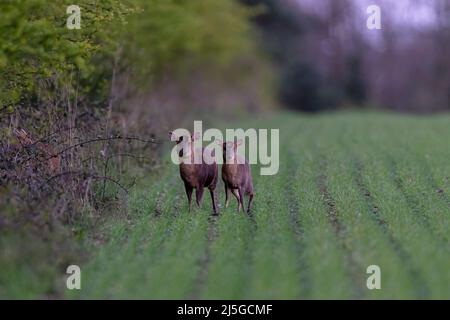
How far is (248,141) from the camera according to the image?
2452 centimetres

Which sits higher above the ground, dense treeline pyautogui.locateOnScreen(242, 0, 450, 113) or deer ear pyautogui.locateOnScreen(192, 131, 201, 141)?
dense treeline pyautogui.locateOnScreen(242, 0, 450, 113)

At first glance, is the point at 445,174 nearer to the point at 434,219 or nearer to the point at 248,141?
the point at 434,219

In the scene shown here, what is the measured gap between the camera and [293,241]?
10.9 m

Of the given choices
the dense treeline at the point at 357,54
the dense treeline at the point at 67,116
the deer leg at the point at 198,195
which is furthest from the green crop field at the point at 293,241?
the dense treeline at the point at 357,54

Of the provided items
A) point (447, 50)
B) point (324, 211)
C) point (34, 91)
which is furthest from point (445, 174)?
point (447, 50)

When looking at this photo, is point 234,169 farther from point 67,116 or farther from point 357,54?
point 357,54

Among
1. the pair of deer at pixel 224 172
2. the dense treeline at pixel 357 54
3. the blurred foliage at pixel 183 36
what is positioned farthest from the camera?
the dense treeline at pixel 357 54

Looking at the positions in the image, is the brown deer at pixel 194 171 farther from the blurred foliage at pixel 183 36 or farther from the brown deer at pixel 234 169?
the blurred foliage at pixel 183 36

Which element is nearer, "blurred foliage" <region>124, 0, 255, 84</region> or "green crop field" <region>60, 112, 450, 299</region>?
"green crop field" <region>60, 112, 450, 299</region>

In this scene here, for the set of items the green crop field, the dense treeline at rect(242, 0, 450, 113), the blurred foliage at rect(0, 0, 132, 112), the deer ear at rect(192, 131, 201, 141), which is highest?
the dense treeline at rect(242, 0, 450, 113)

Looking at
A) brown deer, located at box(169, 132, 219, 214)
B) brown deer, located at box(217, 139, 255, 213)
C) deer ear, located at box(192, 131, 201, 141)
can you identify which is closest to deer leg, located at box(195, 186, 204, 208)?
brown deer, located at box(169, 132, 219, 214)

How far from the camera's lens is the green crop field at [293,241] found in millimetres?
9203

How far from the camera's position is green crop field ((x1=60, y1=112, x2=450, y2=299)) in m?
9.20

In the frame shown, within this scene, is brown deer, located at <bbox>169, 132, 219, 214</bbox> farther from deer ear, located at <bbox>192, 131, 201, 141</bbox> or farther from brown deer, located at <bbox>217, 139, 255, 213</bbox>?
brown deer, located at <bbox>217, 139, 255, 213</bbox>
